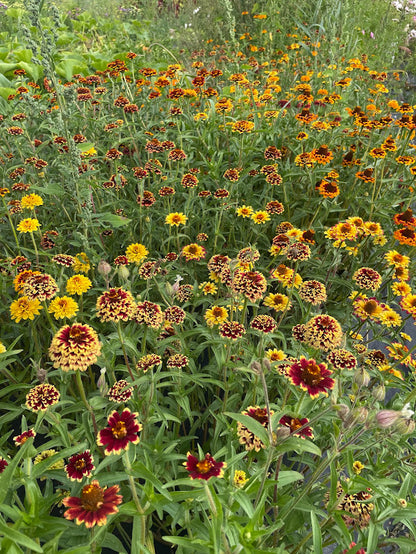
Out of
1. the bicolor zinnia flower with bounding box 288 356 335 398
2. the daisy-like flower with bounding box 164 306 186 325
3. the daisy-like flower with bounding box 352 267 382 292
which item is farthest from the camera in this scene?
the daisy-like flower with bounding box 352 267 382 292

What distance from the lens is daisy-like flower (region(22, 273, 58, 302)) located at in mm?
1346

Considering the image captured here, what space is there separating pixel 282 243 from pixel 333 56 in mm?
2612

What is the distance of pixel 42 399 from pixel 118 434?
1.09 ft

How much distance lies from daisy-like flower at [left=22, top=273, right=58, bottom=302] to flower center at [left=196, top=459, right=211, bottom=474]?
2.45ft

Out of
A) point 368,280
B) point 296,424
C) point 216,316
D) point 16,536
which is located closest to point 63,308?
point 216,316

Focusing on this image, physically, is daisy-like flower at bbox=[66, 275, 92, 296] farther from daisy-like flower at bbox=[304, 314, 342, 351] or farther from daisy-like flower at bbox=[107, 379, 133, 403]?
daisy-like flower at bbox=[304, 314, 342, 351]

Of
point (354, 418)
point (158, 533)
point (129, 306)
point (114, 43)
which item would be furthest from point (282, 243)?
point (114, 43)

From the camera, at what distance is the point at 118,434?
0.97 metres

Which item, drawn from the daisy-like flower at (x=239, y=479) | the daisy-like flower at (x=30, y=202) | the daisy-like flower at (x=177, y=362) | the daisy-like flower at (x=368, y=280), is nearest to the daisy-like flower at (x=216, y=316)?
the daisy-like flower at (x=177, y=362)

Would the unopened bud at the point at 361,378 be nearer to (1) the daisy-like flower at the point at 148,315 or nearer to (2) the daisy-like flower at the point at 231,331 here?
(2) the daisy-like flower at the point at 231,331

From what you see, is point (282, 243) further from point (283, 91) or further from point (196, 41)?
point (196, 41)

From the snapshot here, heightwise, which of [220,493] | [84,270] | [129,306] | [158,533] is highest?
[129,306]

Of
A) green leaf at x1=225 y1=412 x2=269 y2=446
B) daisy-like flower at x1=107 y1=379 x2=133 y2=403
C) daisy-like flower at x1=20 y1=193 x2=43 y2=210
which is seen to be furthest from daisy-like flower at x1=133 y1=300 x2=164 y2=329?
daisy-like flower at x1=20 y1=193 x2=43 y2=210

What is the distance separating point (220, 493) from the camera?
1.17 metres
